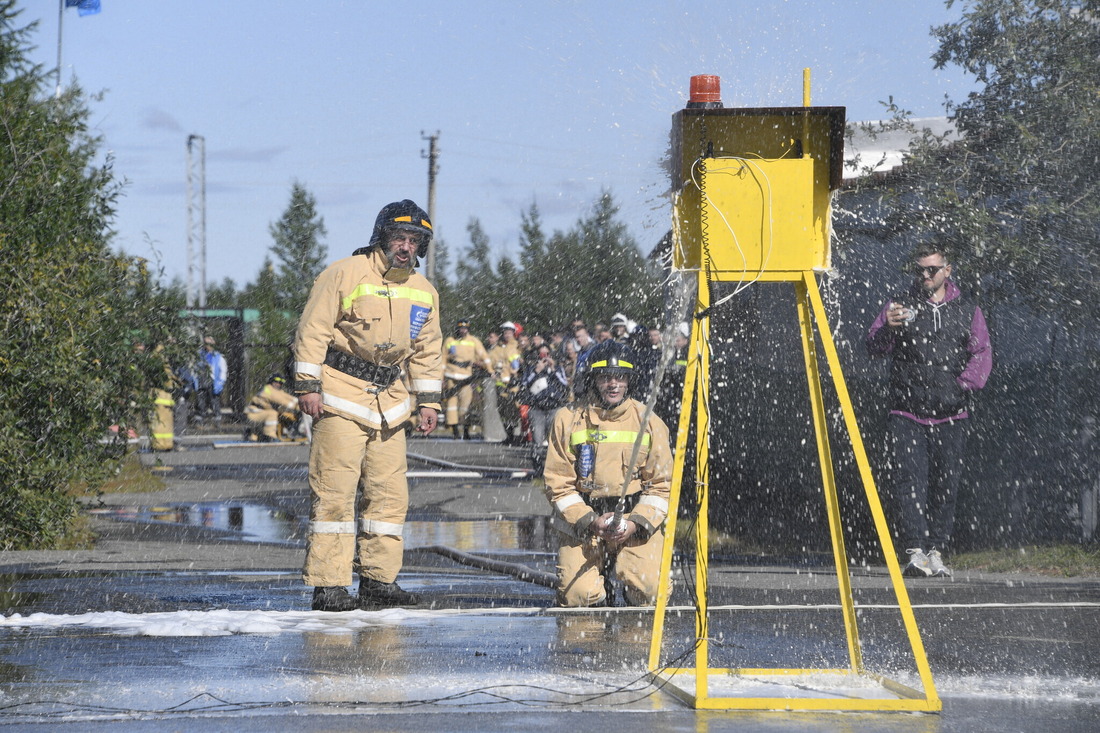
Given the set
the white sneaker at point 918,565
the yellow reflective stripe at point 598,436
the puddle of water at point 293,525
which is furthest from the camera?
the puddle of water at point 293,525

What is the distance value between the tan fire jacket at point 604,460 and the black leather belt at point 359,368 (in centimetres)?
89

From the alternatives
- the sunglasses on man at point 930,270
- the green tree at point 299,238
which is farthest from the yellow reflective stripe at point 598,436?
the green tree at point 299,238

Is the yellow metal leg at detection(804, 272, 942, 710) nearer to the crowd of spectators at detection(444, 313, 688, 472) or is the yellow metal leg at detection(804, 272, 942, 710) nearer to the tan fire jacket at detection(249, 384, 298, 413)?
the crowd of spectators at detection(444, 313, 688, 472)

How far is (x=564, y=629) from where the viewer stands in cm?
687

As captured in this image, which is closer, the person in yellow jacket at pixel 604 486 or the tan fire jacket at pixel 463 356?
the person in yellow jacket at pixel 604 486

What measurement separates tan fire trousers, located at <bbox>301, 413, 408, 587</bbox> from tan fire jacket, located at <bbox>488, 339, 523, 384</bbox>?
59.2ft

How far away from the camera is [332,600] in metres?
7.44

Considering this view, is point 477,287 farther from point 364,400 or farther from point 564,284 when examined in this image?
point 364,400

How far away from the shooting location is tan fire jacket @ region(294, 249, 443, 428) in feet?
24.7

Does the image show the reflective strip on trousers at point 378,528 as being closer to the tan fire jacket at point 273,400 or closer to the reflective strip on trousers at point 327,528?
the reflective strip on trousers at point 327,528

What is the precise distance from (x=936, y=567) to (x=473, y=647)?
12.8 ft

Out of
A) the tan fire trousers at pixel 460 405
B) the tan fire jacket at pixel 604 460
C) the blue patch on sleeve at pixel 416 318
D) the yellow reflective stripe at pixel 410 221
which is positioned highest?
the yellow reflective stripe at pixel 410 221

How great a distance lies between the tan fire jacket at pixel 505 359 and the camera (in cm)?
2622

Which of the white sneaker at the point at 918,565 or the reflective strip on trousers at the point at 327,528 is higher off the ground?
the reflective strip on trousers at the point at 327,528
